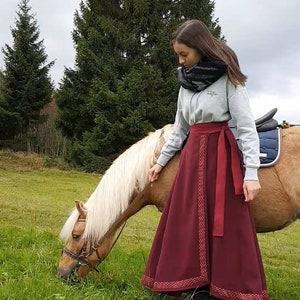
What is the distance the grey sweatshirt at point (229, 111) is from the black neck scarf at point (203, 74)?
0.11ft

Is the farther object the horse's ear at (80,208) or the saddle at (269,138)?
the horse's ear at (80,208)

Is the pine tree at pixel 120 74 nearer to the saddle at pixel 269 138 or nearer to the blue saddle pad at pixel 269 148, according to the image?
the saddle at pixel 269 138

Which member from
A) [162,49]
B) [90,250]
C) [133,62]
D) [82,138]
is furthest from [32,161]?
[90,250]

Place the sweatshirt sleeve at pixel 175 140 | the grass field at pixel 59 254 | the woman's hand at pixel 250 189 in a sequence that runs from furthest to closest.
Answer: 1. the sweatshirt sleeve at pixel 175 140
2. the grass field at pixel 59 254
3. the woman's hand at pixel 250 189

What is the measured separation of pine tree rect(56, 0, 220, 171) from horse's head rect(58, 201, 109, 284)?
1700 cm

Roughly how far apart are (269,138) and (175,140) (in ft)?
2.18

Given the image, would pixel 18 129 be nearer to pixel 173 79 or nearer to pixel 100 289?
pixel 173 79

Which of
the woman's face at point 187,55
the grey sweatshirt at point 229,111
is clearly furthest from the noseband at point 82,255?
the woman's face at point 187,55

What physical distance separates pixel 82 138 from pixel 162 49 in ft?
19.6

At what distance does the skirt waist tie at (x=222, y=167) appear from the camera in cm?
289

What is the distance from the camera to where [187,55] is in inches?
117

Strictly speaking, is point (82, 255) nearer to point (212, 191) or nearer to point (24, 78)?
point (212, 191)

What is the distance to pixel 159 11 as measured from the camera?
2250cm

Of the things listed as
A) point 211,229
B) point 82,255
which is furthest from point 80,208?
point 211,229
